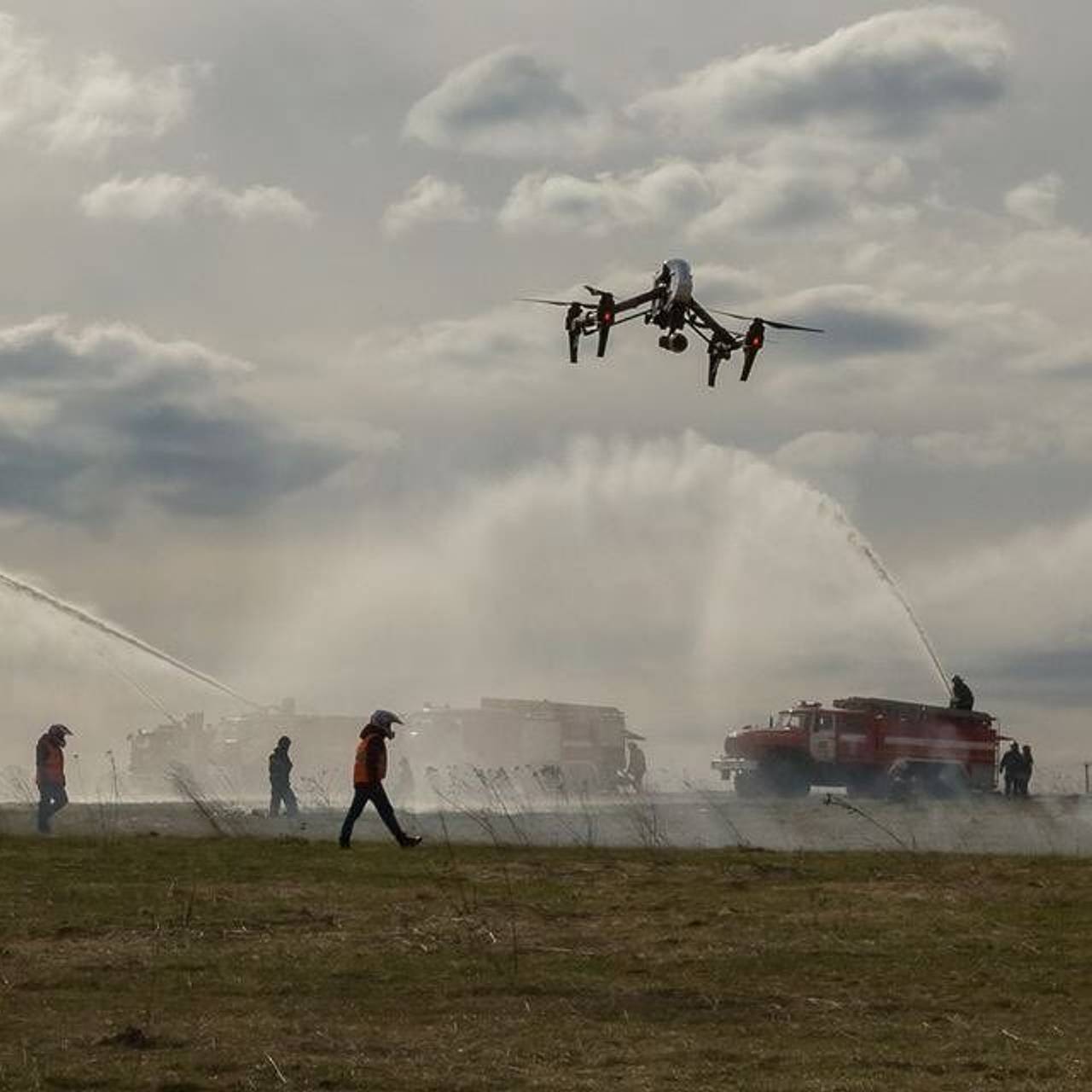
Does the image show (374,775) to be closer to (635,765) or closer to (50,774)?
(50,774)

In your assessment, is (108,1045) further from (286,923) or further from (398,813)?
(398,813)

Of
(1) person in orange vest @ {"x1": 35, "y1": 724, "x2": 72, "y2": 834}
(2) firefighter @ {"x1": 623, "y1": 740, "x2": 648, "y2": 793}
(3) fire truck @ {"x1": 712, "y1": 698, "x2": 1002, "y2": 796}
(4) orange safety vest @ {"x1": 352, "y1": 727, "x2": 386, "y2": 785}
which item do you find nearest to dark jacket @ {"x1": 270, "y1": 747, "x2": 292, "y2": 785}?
(1) person in orange vest @ {"x1": 35, "y1": 724, "x2": 72, "y2": 834}

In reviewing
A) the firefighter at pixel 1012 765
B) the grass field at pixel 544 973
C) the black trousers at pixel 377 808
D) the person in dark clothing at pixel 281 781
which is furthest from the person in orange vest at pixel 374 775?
the firefighter at pixel 1012 765

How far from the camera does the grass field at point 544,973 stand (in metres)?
14.0

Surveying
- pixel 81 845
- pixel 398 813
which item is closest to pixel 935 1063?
pixel 81 845

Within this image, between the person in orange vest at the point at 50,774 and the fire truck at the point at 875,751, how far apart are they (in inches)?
1406

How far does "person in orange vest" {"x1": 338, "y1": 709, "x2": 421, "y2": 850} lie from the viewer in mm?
28344

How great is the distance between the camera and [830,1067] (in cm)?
1399

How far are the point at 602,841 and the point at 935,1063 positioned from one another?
70.1 ft

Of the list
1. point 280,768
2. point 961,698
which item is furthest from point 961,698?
point 280,768

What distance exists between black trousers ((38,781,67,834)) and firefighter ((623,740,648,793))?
50.5 m

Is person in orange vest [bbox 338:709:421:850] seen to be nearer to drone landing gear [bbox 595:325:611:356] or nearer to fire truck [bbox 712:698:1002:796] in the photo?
drone landing gear [bbox 595:325:611:356]

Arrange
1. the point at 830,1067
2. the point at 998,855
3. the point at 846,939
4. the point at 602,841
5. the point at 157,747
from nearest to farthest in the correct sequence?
the point at 830,1067 → the point at 846,939 → the point at 998,855 → the point at 602,841 → the point at 157,747

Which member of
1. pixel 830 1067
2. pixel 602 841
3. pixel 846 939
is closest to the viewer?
pixel 830 1067
